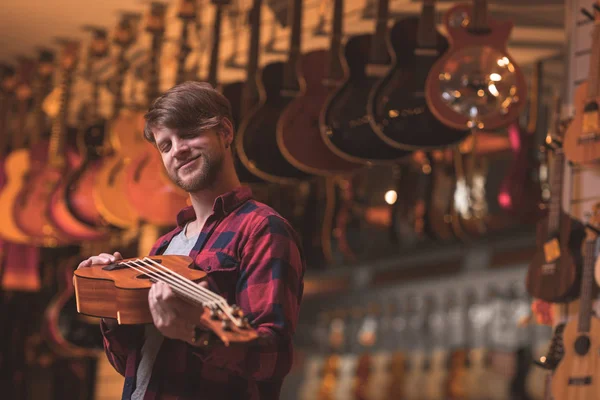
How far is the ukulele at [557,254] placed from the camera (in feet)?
11.8

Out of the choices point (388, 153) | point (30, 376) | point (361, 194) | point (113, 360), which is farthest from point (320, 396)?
point (113, 360)

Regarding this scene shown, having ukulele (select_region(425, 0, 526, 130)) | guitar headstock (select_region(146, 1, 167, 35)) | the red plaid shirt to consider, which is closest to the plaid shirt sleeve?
the red plaid shirt

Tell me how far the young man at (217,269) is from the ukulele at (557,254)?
5.84 ft

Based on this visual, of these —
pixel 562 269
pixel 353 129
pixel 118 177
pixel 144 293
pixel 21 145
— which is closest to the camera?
pixel 144 293

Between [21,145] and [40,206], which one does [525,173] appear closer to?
[40,206]

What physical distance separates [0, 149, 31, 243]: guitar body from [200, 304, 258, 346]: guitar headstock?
431cm

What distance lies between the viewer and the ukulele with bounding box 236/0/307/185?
13.7ft

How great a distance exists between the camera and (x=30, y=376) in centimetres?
697

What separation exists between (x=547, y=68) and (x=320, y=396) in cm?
373

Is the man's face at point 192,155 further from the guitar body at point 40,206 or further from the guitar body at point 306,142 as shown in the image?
the guitar body at point 40,206

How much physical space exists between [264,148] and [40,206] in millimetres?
2102

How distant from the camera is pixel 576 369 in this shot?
138 inches

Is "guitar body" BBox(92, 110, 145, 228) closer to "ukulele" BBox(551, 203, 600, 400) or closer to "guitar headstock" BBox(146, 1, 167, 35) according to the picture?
"guitar headstock" BBox(146, 1, 167, 35)

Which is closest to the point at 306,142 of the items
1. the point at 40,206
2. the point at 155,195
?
the point at 155,195
